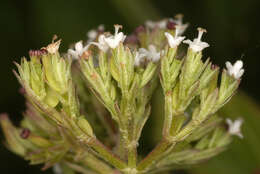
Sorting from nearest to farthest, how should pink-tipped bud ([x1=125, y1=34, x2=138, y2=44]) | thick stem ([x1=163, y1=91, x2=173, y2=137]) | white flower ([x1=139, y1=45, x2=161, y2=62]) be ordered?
1. thick stem ([x1=163, y1=91, x2=173, y2=137])
2. white flower ([x1=139, y1=45, x2=161, y2=62])
3. pink-tipped bud ([x1=125, y1=34, x2=138, y2=44])

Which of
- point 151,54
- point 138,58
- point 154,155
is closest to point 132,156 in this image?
point 154,155

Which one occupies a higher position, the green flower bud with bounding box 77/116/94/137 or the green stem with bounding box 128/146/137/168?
the green flower bud with bounding box 77/116/94/137

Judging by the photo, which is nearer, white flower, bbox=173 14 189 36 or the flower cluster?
the flower cluster

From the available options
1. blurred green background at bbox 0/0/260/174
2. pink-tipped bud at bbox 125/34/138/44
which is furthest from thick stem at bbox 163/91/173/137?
blurred green background at bbox 0/0/260/174

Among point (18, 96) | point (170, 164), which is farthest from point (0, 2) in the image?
point (170, 164)

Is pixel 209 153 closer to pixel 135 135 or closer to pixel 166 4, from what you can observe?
pixel 135 135

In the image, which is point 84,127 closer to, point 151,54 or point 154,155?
point 154,155

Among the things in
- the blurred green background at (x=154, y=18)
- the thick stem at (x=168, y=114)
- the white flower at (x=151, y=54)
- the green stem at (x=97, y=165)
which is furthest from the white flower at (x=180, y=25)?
the green stem at (x=97, y=165)

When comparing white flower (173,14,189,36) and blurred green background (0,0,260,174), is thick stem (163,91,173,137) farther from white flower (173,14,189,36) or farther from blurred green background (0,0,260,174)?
blurred green background (0,0,260,174)
